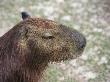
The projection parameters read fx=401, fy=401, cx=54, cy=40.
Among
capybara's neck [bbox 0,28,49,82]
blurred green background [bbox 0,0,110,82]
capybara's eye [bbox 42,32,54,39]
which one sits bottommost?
blurred green background [bbox 0,0,110,82]

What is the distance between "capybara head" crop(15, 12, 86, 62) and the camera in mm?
4965

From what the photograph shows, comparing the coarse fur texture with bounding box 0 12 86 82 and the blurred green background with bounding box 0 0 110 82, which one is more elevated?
the coarse fur texture with bounding box 0 12 86 82

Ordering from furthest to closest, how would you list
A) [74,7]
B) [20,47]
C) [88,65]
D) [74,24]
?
[74,7] < [74,24] < [88,65] < [20,47]

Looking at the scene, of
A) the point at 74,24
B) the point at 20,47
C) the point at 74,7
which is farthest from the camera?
the point at 74,7

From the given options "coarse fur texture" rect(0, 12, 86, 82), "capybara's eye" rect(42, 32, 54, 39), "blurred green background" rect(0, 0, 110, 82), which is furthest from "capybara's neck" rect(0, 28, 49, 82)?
"blurred green background" rect(0, 0, 110, 82)

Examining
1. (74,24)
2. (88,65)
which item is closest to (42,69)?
(88,65)

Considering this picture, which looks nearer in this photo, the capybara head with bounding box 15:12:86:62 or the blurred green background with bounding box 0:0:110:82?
the capybara head with bounding box 15:12:86:62

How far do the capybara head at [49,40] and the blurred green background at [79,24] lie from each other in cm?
225

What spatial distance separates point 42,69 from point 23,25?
62 centimetres

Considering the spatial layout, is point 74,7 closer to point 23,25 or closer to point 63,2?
point 63,2

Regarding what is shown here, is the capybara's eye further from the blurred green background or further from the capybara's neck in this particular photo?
the blurred green background

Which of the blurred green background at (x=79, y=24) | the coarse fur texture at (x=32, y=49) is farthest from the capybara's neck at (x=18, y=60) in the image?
the blurred green background at (x=79, y=24)

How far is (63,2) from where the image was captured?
10.3 m

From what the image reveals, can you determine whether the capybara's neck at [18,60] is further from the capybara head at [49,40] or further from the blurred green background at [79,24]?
the blurred green background at [79,24]
